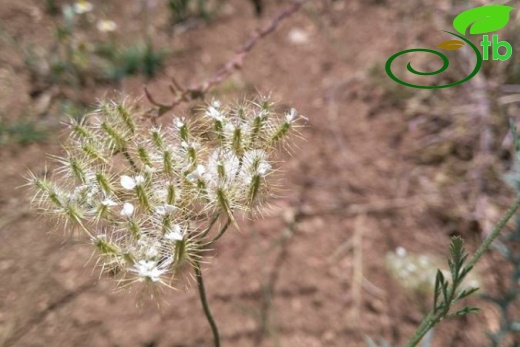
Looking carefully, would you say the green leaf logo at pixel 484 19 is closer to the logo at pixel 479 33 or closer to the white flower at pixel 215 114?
the logo at pixel 479 33

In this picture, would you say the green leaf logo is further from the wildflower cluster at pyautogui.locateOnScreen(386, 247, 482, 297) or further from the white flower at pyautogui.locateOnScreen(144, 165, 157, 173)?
the white flower at pyautogui.locateOnScreen(144, 165, 157, 173)

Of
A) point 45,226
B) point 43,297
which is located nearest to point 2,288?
point 43,297

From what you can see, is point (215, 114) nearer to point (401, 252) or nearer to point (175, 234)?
point (175, 234)

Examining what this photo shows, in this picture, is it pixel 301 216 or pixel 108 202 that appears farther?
pixel 301 216

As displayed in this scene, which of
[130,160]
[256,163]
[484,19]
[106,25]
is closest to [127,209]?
[130,160]

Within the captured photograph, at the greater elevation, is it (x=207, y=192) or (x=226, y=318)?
(x=207, y=192)

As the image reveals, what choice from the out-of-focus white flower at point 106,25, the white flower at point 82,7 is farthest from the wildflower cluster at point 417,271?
the white flower at point 82,7

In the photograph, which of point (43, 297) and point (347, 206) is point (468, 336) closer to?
point (347, 206)
